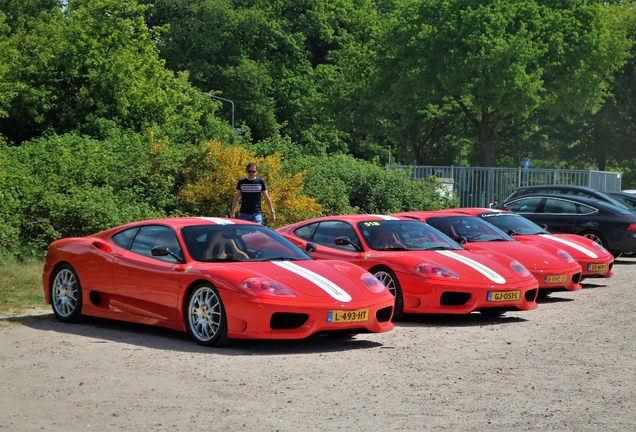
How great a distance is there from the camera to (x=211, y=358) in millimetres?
9055

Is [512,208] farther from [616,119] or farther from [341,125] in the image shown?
[616,119]

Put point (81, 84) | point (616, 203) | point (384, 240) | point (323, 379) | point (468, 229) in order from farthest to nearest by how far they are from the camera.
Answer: point (81, 84), point (616, 203), point (468, 229), point (384, 240), point (323, 379)

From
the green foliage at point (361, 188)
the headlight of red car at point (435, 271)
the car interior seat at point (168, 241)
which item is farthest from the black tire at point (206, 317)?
the green foliage at point (361, 188)

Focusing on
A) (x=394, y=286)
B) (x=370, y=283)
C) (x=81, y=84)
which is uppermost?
(x=81, y=84)

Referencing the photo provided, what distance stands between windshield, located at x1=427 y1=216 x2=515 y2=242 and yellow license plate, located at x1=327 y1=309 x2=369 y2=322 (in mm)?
5418

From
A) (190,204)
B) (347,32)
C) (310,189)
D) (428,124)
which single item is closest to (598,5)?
(428,124)

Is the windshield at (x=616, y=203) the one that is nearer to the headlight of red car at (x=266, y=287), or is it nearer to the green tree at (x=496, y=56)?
the headlight of red car at (x=266, y=287)

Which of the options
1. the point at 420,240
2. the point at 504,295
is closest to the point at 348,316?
the point at 504,295

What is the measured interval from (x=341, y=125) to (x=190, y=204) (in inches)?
1314

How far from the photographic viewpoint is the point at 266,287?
31.4ft

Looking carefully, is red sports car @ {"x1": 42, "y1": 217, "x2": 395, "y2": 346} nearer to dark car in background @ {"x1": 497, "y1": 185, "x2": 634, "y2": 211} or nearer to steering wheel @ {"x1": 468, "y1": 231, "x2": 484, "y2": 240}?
steering wheel @ {"x1": 468, "y1": 231, "x2": 484, "y2": 240}

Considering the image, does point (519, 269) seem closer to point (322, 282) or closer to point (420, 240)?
point (420, 240)

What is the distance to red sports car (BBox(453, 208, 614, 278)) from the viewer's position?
54.4 ft

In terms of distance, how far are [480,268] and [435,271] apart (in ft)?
2.23
